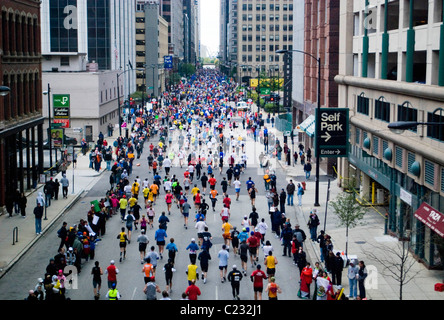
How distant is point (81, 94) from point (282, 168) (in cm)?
2713

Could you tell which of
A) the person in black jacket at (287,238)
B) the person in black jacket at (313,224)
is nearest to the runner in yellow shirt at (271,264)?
the person in black jacket at (287,238)

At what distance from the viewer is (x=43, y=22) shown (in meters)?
83.6

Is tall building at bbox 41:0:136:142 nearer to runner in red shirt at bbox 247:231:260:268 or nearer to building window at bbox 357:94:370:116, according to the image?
building window at bbox 357:94:370:116

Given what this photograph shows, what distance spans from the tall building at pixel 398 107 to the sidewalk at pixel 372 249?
80cm

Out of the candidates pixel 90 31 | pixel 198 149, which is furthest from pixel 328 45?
pixel 90 31

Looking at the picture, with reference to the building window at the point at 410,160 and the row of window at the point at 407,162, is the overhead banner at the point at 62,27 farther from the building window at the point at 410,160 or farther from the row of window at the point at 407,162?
the building window at the point at 410,160

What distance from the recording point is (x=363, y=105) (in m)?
36.8

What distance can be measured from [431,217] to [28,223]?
1852cm

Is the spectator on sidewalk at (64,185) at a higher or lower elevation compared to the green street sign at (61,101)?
lower

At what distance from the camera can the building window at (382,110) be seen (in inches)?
1254

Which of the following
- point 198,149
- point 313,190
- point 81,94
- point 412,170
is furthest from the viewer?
point 81,94

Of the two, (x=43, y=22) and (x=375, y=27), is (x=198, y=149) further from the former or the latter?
(x=43, y=22)

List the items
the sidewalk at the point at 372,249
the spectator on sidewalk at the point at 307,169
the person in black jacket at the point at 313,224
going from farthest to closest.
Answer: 1. the spectator on sidewalk at the point at 307,169
2. the person in black jacket at the point at 313,224
3. the sidewalk at the point at 372,249

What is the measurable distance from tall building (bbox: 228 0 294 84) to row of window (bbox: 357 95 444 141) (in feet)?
473
